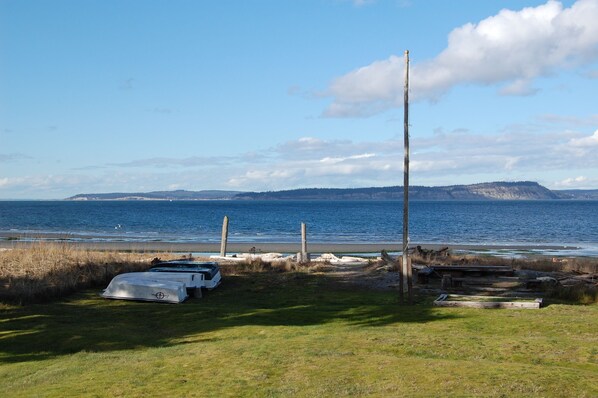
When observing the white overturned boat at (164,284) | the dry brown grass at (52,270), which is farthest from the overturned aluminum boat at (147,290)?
the dry brown grass at (52,270)

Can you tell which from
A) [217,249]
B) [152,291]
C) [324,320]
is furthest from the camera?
[217,249]

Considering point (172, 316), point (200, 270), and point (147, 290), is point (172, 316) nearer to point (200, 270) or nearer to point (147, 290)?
point (147, 290)

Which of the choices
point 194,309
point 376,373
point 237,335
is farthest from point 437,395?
point 194,309

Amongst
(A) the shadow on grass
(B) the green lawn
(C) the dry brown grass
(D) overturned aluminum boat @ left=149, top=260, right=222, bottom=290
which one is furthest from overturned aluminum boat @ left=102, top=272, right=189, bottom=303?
(C) the dry brown grass

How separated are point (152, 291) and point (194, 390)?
34.3 feet

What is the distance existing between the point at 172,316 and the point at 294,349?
596 centimetres

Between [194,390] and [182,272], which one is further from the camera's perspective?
[182,272]

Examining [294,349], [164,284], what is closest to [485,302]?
[294,349]

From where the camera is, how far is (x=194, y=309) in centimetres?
1822

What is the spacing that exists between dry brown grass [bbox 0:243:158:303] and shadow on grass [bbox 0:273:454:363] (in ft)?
2.38

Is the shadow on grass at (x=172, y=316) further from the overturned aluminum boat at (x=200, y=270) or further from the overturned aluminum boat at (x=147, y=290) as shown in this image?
the overturned aluminum boat at (x=200, y=270)

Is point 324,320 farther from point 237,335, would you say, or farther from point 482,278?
point 482,278

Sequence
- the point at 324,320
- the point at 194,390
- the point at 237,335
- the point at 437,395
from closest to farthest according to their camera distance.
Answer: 1. the point at 437,395
2. the point at 194,390
3. the point at 237,335
4. the point at 324,320

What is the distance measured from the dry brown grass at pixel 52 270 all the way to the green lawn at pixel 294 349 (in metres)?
0.97
